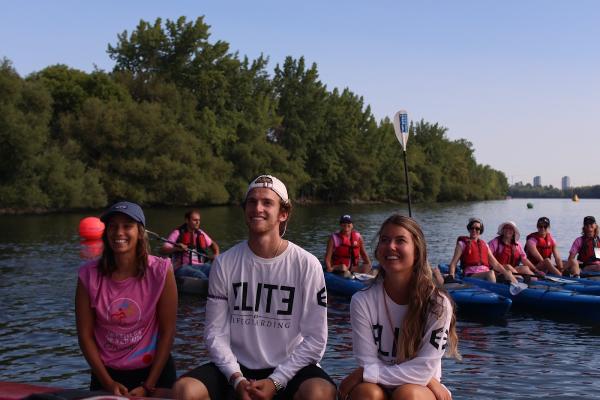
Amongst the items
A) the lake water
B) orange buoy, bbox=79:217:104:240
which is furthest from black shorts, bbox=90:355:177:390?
orange buoy, bbox=79:217:104:240

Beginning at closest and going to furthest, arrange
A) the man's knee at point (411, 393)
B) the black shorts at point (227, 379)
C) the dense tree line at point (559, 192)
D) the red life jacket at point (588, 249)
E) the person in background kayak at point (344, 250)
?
the man's knee at point (411, 393) < the black shorts at point (227, 379) < the person in background kayak at point (344, 250) < the red life jacket at point (588, 249) < the dense tree line at point (559, 192)

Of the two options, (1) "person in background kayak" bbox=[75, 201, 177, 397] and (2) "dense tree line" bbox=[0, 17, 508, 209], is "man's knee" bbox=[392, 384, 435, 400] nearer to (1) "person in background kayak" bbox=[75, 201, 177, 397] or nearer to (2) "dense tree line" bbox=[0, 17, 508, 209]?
(1) "person in background kayak" bbox=[75, 201, 177, 397]

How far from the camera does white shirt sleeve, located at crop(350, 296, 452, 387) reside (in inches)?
134

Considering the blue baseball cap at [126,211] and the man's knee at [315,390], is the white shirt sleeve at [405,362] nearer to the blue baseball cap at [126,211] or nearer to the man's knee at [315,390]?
the man's knee at [315,390]

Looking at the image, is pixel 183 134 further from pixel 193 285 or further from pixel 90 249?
pixel 193 285

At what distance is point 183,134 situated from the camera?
49.5 meters

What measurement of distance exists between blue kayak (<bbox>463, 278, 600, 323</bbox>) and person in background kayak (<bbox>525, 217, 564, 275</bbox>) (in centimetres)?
219

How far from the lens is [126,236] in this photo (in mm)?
3801

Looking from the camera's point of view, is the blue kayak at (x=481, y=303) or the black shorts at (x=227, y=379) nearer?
the black shorts at (x=227, y=379)

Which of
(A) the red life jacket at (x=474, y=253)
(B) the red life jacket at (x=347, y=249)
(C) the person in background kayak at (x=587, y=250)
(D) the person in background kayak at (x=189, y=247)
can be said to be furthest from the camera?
(C) the person in background kayak at (x=587, y=250)

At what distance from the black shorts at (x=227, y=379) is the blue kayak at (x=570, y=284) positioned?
8.40 m

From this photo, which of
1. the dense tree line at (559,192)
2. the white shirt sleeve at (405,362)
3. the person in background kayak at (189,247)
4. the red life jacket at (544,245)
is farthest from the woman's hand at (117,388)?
the dense tree line at (559,192)

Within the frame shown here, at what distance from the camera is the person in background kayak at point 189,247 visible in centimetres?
1254

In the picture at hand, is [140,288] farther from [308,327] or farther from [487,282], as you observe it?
[487,282]
